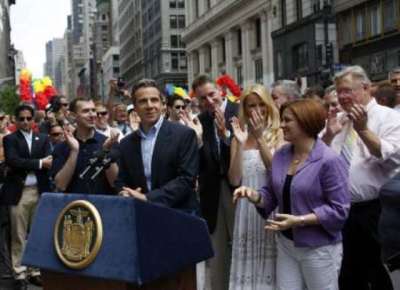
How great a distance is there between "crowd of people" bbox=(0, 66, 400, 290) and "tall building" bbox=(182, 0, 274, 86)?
45.3m

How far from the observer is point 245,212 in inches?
219

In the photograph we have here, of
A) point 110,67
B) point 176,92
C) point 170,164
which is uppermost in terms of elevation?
point 110,67

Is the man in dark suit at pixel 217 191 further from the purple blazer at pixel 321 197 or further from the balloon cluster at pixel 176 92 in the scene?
the balloon cluster at pixel 176 92

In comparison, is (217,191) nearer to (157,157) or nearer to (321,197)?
(157,157)

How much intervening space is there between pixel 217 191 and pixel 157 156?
121 centimetres

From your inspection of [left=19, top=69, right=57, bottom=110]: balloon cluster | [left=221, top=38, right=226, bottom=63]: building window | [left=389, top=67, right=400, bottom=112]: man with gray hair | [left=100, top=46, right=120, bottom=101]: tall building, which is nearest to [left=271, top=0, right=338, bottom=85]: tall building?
[left=221, top=38, right=226, bottom=63]: building window

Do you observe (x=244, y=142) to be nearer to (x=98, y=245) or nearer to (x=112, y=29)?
(x=98, y=245)

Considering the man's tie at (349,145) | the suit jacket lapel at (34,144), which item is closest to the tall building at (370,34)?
the suit jacket lapel at (34,144)

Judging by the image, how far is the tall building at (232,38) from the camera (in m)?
53.5

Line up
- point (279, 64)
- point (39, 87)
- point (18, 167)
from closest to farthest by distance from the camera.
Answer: point (18, 167) < point (39, 87) < point (279, 64)

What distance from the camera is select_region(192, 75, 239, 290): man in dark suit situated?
6.25m

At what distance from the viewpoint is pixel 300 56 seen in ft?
140

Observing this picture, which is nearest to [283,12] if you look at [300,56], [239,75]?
[300,56]

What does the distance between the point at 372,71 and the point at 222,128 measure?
28.9 meters
